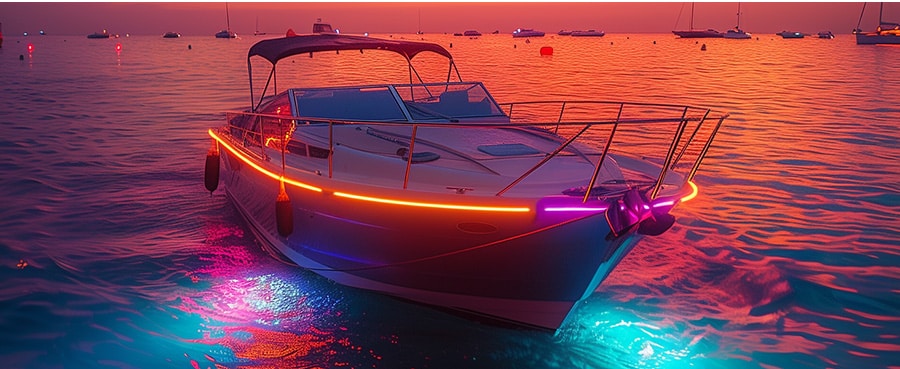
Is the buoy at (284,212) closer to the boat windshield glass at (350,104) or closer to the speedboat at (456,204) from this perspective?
the speedboat at (456,204)

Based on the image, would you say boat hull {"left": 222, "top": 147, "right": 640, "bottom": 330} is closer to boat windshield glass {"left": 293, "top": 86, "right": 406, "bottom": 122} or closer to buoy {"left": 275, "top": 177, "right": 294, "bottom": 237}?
buoy {"left": 275, "top": 177, "right": 294, "bottom": 237}

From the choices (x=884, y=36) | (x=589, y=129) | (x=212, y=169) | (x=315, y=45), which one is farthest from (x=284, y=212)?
(x=884, y=36)

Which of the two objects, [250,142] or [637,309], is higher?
[250,142]

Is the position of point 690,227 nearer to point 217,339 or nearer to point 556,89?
point 217,339

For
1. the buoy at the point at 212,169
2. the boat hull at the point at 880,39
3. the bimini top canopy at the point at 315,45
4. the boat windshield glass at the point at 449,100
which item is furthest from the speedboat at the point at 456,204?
the boat hull at the point at 880,39

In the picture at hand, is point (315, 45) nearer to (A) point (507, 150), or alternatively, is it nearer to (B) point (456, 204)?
(A) point (507, 150)

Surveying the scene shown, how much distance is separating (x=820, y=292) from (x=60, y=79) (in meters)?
40.6

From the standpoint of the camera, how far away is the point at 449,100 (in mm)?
7945

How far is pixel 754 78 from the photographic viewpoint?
129ft

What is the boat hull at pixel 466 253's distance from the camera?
5.09 meters

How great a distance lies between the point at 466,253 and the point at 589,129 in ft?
40.2

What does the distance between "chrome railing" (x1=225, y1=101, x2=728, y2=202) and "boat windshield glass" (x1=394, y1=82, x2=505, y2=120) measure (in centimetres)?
59

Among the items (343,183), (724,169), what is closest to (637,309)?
(343,183)

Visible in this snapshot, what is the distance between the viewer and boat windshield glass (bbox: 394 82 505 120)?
7.78 m
